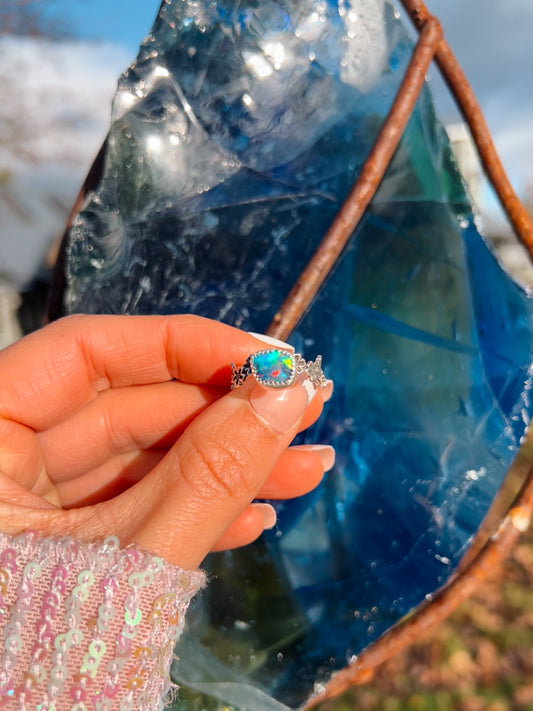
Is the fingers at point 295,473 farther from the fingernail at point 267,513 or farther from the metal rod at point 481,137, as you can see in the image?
the metal rod at point 481,137

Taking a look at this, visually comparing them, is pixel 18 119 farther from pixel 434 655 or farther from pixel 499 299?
pixel 434 655

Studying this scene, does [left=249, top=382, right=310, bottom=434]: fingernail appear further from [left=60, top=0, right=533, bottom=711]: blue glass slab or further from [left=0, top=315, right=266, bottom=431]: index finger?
[left=60, top=0, right=533, bottom=711]: blue glass slab

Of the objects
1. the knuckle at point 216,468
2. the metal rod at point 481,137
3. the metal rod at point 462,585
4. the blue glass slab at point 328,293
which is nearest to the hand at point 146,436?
the knuckle at point 216,468

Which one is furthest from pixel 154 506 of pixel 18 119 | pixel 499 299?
pixel 18 119

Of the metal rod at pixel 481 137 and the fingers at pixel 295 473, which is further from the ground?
the metal rod at pixel 481 137

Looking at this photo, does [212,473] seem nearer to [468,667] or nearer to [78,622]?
[78,622]

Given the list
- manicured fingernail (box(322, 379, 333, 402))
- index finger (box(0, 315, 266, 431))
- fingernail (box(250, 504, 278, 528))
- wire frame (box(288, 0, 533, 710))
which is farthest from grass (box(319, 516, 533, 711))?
index finger (box(0, 315, 266, 431))
